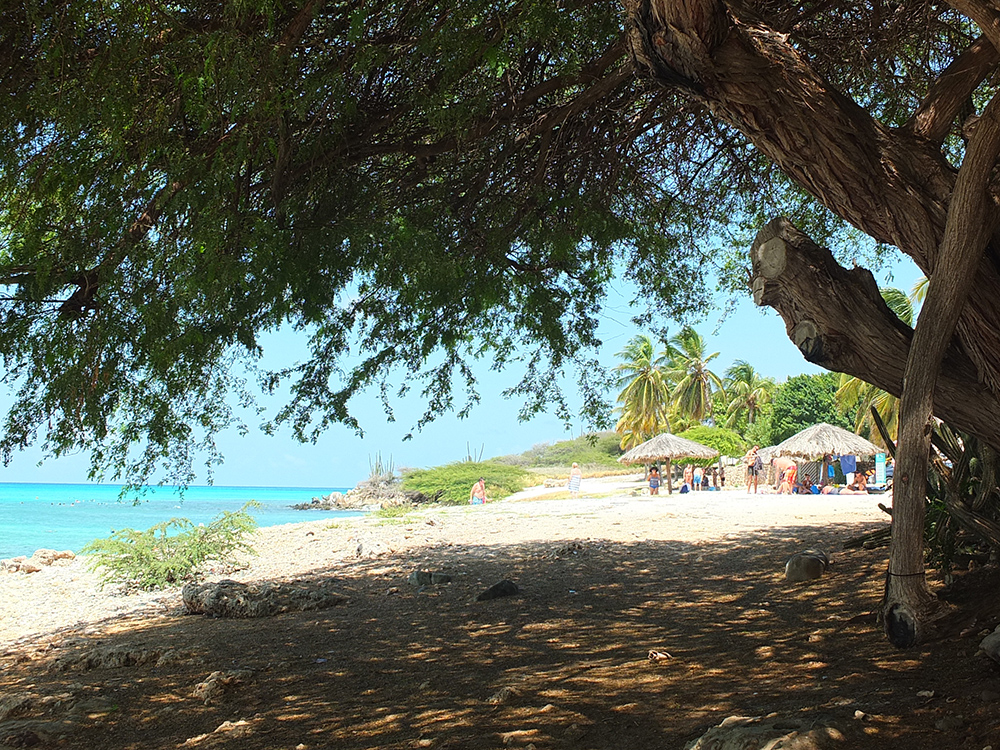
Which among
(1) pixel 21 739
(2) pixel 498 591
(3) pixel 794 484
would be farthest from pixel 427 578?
(3) pixel 794 484

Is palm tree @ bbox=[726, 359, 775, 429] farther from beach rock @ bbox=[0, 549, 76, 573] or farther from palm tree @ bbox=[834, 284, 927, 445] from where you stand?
beach rock @ bbox=[0, 549, 76, 573]

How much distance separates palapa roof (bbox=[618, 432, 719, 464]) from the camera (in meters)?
32.4

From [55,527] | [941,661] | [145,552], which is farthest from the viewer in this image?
[55,527]

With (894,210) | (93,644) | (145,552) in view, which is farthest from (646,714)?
(145,552)

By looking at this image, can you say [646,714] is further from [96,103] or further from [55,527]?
[55,527]

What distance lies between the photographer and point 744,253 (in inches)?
382

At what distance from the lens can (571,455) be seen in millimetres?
94062

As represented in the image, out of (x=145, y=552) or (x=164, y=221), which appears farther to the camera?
(x=145, y=552)

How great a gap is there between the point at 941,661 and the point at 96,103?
556cm

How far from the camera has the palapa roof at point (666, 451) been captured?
3244 cm

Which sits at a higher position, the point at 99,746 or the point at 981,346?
the point at 981,346

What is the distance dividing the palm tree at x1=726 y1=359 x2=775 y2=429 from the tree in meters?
54.1

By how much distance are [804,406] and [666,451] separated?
1705 cm

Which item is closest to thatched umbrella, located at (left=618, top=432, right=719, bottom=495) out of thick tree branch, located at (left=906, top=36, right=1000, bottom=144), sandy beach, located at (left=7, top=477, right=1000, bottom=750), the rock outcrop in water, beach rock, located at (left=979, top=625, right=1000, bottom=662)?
sandy beach, located at (left=7, top=477, right=1000, bottom=750)
